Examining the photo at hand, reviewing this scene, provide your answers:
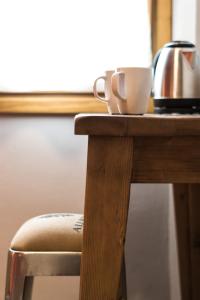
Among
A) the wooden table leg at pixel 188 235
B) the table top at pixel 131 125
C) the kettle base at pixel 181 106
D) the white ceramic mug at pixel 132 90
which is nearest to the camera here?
the table top at pixel 131 125

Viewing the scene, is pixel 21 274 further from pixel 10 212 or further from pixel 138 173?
pixel 10 212

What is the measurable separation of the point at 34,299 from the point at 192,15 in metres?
1.07

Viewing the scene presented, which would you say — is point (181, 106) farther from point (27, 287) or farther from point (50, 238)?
point (27, 287)

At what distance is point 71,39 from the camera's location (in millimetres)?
1617

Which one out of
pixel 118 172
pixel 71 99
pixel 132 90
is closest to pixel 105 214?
pixel 118 172

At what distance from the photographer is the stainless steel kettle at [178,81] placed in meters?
1.08

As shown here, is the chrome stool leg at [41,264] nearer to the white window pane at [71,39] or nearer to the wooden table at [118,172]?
the wooden table at [118,172]

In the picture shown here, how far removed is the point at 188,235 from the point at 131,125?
0.83 metres

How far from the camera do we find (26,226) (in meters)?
→ 1.21

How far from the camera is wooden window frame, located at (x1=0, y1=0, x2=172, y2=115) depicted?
161 centimetres

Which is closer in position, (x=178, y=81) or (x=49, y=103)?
(x=178, y=81)

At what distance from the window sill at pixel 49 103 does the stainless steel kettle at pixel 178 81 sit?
469mm

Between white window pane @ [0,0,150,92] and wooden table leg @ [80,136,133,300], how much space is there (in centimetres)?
90

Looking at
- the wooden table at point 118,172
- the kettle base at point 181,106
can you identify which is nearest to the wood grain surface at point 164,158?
the wooden table at point 118,172
